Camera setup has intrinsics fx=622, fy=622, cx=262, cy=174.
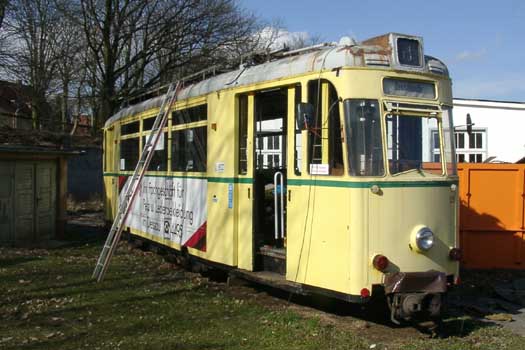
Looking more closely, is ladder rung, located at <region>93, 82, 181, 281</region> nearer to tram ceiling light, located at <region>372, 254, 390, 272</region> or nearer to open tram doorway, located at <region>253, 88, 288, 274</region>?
open tram doorway, located at <region>253, 88, 288, 274</region>

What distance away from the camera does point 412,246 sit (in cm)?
688

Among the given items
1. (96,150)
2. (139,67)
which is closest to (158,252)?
(96,150)

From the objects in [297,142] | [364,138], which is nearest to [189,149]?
[297,142]

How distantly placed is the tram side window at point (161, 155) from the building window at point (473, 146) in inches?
542

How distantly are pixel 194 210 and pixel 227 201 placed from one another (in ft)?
4.28

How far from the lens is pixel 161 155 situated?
11320 mm

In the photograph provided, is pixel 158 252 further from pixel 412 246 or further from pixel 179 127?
pixel 412 246

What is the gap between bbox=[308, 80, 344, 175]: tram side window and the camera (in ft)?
23.0

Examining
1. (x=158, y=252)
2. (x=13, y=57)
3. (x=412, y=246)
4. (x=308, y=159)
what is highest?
(x=13, y=57)

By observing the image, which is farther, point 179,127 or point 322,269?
point 179,127

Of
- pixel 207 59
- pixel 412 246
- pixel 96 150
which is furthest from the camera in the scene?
pixel 207 59

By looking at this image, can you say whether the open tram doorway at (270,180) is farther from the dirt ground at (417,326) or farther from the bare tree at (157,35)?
the bare tree at (157,35)

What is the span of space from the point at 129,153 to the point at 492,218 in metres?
7.65

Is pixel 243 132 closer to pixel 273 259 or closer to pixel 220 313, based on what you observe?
pixel 273 259
